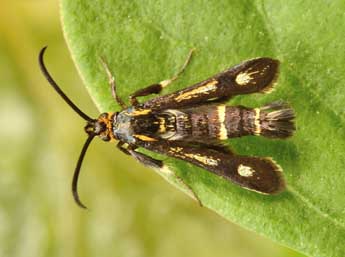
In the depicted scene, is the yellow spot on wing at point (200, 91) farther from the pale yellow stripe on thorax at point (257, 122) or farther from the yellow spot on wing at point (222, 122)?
the pale yellow stripe on thorax at point (257, 122)

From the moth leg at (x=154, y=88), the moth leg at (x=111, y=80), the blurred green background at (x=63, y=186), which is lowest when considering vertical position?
the blurred green background at (x=63, y=186)

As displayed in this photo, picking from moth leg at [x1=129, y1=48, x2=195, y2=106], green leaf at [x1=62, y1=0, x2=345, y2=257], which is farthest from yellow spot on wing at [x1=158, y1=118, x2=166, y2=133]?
green leaf at [x1=62, y1=0, x2=345, y2=257]

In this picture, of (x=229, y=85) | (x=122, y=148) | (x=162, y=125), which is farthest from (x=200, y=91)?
(x=122, y=148)

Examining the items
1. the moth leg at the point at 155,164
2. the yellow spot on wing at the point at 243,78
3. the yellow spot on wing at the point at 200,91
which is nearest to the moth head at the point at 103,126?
the moth leg at the point at 155,164

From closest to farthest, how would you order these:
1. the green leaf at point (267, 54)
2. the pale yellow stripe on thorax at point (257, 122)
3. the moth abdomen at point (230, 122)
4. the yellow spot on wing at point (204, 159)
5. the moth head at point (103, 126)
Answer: the green leaf at point (267, 54), the moth abdomen at point (230, 122), the pale yellow stripe on thorax at point (257, 122), the yellow spot on wing at point (204, 159), the moth head at point (103, 126)

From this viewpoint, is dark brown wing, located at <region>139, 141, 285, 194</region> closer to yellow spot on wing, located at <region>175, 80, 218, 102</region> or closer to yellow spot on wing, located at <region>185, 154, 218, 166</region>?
yellow spot on wing, located at <region>185, 154, 218, 166</region>
